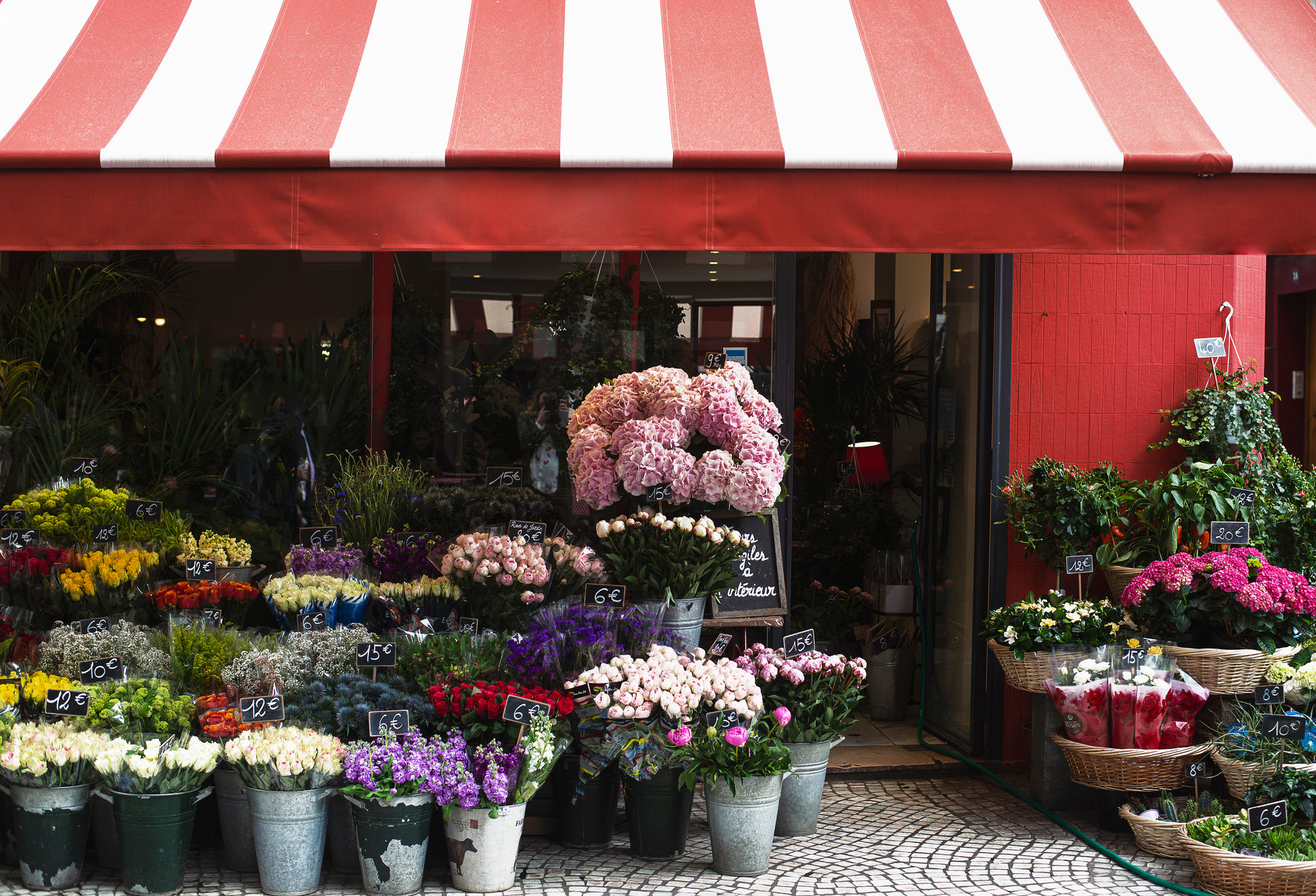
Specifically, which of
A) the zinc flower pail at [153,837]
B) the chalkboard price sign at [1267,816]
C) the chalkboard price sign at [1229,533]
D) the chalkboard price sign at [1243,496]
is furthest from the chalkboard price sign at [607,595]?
the chalkboard price sign at [1243,496]

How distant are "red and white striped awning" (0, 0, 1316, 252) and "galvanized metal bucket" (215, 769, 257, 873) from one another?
1829 millimetres

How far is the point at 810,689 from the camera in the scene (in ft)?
13.8

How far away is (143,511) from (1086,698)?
13.5 feet

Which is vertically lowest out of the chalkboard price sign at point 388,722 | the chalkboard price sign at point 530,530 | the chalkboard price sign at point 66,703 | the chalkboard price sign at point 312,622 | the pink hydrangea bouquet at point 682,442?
the chalkboard price sign at point 388,722

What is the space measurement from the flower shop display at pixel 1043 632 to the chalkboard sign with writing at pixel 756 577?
0.94 metres

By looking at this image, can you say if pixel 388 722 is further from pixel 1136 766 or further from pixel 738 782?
pixel 1136 766

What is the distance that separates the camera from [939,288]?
5891 mm

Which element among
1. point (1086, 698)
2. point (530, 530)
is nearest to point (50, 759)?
point (530, 530)

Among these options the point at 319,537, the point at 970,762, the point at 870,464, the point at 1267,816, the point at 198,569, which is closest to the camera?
the point at 1267,816

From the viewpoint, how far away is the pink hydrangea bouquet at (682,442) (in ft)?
14.0

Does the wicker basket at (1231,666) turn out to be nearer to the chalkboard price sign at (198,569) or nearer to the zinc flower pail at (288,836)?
the zinc flower pail at (288,836)

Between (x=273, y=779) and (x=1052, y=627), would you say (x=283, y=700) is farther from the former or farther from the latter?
(x=1052, y=627)

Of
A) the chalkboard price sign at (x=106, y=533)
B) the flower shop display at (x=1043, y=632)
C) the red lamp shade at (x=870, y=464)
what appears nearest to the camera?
the flower shop display at (x=1043, y=632)

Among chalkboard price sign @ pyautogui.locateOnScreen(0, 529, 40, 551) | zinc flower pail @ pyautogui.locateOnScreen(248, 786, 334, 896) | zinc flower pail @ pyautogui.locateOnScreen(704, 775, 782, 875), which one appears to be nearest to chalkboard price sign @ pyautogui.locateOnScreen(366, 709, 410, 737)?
zinc flower pail @ pyautogui.locateOnScreen(248, 786, 334, 896)
